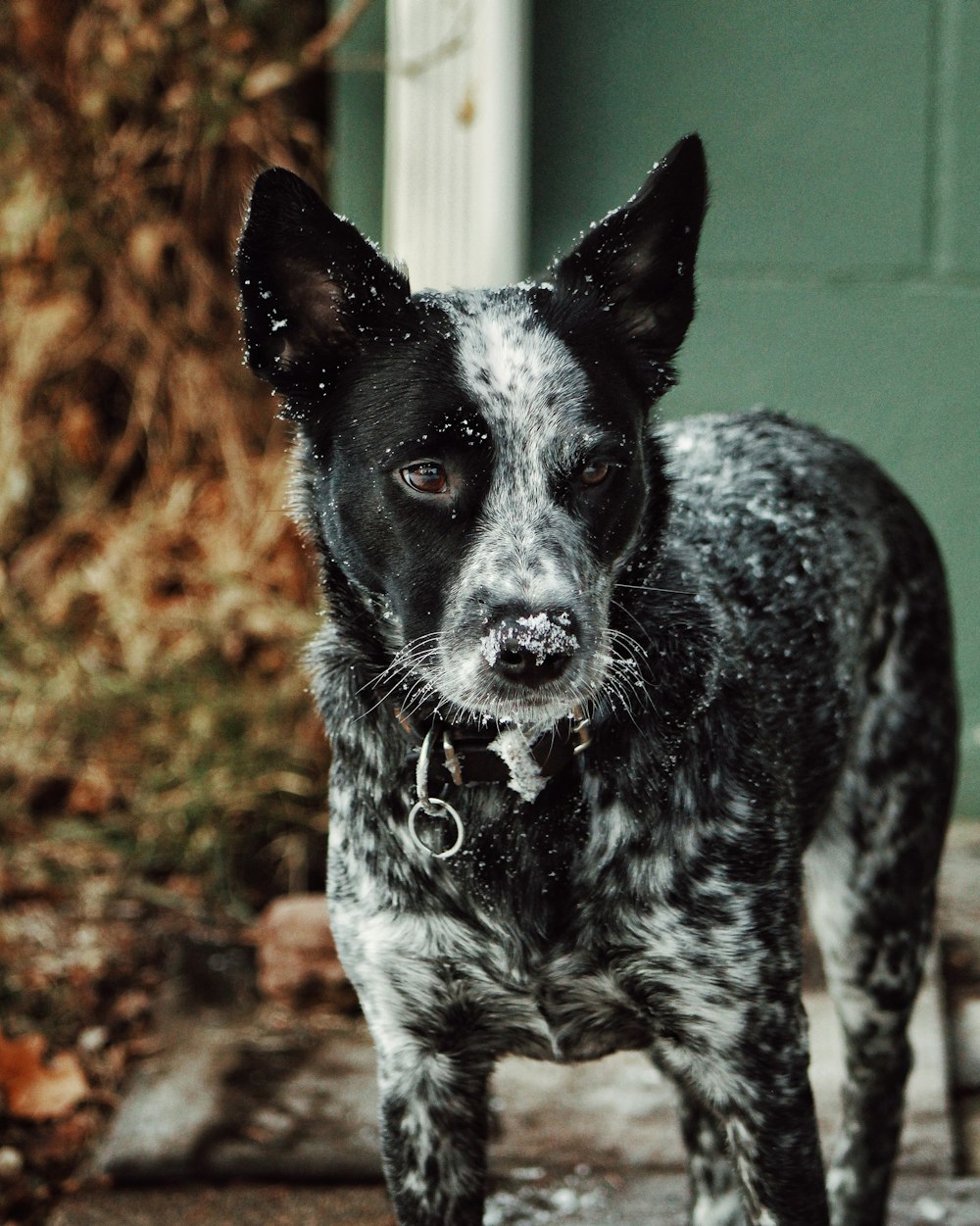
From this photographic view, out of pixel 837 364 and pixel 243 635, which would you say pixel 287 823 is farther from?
pixel 837 364

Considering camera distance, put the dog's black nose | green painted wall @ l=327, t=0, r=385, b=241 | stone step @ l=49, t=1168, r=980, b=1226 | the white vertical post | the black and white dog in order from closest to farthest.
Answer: the dog's black nose
the black and white dog
stone step @ l=49, t=1168, r=980, b=1226
the white vertical post
green painted wall @ l=327, t=0, r=385, b=241

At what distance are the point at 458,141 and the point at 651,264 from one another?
7.53 ft

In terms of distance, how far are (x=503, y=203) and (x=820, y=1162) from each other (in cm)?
282

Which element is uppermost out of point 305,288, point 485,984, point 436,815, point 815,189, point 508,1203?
point 815,189

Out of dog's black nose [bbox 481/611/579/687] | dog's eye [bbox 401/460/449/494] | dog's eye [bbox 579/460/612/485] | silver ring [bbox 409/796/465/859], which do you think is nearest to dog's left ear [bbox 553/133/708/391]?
dog's eye [bbox 579/460/612/485]

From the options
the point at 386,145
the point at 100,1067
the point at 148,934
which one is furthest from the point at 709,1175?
the point at 386,145

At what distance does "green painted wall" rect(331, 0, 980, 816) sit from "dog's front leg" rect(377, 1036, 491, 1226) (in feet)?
8.55

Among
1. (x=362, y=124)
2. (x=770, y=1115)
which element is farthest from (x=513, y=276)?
(x=770, y=1115)

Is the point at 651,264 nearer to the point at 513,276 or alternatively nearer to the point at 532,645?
the point at 532,645

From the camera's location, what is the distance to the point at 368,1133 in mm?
3307

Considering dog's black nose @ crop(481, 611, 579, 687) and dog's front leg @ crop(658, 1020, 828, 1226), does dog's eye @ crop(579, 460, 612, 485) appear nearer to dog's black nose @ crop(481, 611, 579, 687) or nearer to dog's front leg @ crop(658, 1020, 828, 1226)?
dog's black nose @ crop(481, 611, 579, 687)

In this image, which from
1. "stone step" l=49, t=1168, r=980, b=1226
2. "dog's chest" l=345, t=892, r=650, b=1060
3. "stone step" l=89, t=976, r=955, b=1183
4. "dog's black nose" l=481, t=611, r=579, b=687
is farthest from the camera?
"stone step" l=89, t=976, r=955, b=1183

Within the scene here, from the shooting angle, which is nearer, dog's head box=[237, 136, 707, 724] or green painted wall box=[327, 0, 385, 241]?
dog's head box=[237, 136, 707, 724]

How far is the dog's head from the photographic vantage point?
6.93 ft
